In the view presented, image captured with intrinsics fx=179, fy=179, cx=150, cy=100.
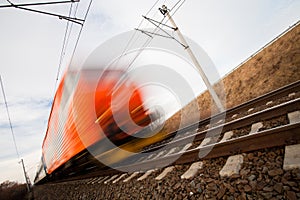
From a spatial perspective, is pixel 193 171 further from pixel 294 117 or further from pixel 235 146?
pixel 294 117

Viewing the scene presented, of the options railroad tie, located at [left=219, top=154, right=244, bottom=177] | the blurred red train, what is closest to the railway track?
railroad tie, located at [left=219, top=154, right=244, bottom=177]

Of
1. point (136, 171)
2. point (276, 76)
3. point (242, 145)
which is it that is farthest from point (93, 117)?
point (276, 76)

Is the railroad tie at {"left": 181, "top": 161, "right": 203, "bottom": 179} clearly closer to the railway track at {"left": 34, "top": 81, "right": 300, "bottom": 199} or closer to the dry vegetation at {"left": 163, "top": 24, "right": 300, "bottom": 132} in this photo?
the railway track at {"left": 34, "top": 81, "right": 300, "bottom": 199}

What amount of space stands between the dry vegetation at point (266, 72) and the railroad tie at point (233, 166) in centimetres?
665

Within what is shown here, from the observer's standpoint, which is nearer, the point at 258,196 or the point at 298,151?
the point at 258,196

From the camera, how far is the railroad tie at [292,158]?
166 centimetres

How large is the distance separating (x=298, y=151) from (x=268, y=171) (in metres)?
0.35

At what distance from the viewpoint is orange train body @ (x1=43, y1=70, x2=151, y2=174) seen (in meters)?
4.62

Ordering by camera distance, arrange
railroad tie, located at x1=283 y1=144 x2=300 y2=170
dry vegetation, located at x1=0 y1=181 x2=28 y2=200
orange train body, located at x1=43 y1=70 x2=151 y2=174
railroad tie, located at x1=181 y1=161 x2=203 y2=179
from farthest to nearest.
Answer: dry vegetation, located at x1=0 y1=181 x2=28 y2=200, orange train body, located at x1=43 y1=70 x2=151 y2=174, railroad tie, located at x1=181 y1=161 x2=203 y2=179, railroad tie, located at x1=283 y1=144 x2=300 y2=170

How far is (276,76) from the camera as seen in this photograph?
809 cm

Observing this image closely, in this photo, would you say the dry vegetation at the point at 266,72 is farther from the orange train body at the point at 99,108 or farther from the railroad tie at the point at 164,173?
the railroad tie at the point at 164,173

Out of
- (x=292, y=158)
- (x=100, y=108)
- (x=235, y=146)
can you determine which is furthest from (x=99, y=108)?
(x=292, y=158)

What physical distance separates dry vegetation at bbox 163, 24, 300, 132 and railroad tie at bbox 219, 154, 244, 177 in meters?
6.65

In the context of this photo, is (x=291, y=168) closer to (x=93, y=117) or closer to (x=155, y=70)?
(x=93, y=117)
